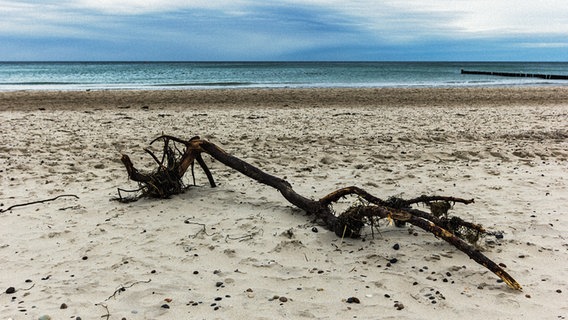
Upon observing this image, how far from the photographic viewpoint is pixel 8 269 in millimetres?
3564

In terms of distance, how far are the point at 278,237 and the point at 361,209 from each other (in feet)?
2.86

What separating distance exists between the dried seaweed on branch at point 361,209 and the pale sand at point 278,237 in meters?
0.14

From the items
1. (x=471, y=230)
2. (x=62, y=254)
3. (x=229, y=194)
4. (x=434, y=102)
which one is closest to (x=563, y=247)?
(x=471, y=230)

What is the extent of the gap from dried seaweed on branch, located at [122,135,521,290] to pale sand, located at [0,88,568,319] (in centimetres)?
14

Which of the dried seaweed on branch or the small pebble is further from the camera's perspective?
the dried seaweed on branch

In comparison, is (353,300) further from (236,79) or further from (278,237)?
(236,79)

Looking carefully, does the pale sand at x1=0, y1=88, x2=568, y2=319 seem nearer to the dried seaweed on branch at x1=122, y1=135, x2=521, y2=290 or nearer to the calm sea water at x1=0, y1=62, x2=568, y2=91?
the dried seaweed on branch at x1=122, y1=135, x2=521, y2=290

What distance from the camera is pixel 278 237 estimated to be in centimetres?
412

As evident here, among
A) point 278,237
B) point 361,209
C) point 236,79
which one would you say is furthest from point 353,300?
point 236,79

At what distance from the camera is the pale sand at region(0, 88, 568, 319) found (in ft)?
10.00

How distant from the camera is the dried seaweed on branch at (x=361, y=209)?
11.3ft

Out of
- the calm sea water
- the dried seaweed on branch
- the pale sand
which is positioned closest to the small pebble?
the pale sand

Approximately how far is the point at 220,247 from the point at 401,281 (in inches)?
65.4

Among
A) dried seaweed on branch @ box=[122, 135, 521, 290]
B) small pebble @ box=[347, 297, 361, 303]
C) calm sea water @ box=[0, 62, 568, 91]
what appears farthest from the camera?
calm sea water @ box=[0, 62, 568, 91]
